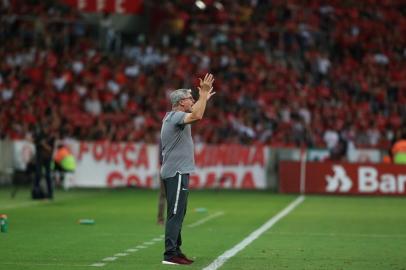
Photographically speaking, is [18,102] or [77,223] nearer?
[77,223]

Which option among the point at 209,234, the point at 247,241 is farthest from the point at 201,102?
the point at 209,234

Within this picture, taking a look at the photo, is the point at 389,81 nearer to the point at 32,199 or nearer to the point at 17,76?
the point at 17,76

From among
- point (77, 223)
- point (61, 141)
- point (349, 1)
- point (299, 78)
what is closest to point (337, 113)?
point (299, 78)

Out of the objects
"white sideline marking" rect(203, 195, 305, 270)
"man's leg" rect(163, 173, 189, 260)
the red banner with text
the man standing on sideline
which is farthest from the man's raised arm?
the red banner with text

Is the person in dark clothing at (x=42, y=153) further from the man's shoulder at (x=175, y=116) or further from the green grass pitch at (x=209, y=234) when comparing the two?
the man's shoulder at (x=175, y=116)

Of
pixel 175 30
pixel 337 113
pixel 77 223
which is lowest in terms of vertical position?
pixel 77 223

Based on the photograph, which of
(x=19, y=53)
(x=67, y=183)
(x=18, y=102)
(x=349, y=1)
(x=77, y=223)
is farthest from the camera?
(x=349, y=1)

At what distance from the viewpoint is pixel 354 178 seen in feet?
112

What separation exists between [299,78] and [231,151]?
5740 millimetres

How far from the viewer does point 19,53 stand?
133ft

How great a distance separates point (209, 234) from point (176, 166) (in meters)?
4.91

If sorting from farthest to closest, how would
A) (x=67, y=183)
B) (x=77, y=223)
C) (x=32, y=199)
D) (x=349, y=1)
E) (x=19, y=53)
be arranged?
(x=349, y=1)
(x=19, y=53)
(x=67, y=183)
(x=32, y=199)
(x=77, y=223)

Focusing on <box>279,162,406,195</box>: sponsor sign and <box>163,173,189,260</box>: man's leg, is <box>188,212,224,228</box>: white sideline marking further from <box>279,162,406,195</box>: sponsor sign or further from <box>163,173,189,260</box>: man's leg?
<box>279,162,406,195</box>: sponsor sign

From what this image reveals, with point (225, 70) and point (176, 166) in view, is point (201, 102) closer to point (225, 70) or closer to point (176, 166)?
point (176, 166)
